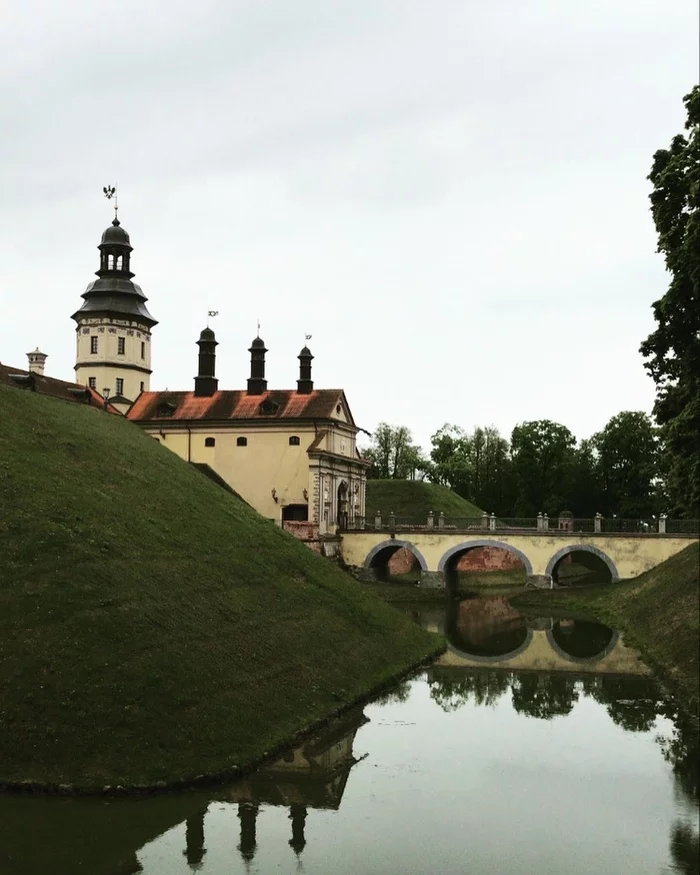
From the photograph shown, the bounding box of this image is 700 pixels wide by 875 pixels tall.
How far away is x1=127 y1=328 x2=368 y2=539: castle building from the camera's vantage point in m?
64.4

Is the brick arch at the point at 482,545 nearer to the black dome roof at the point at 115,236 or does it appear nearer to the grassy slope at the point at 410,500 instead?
the grassy slope at the point at 410,500

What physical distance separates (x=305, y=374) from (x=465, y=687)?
36403 mm

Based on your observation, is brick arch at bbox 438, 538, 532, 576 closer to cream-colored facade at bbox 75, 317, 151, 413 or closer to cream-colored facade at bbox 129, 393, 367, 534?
cream-colored facade at bbox 129, 393, 367, 534

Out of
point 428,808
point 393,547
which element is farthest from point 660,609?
point 428,808

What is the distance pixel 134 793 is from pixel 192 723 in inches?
106

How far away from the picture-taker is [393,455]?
118750mm

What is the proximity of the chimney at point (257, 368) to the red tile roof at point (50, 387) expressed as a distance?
13.5 m

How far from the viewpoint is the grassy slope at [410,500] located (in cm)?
8806

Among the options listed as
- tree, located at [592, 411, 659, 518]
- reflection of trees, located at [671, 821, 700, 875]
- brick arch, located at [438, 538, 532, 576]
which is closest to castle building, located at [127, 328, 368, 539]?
brick arch, located at [438, 538, 532, 576]

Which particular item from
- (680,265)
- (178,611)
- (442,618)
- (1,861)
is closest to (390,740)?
(178,611)

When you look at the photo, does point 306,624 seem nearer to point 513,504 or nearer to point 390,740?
point 390,740

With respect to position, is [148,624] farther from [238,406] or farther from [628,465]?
[628,465]

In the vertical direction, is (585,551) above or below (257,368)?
below

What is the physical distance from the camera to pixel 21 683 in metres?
22.3
